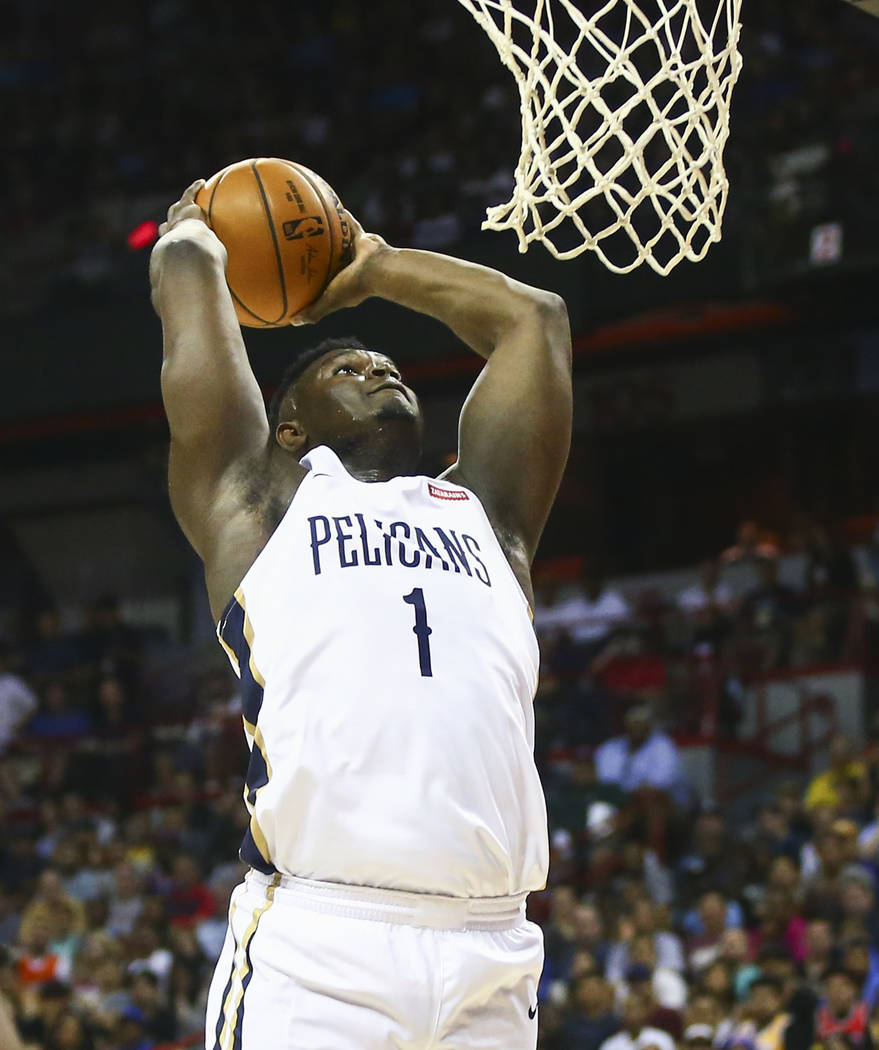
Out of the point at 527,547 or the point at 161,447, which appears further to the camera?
the point at 161,447

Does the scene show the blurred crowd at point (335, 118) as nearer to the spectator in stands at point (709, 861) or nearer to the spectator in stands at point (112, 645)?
the spectator in stands at point (112, 645)

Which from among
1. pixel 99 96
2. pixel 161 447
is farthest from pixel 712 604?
pixel 99 96

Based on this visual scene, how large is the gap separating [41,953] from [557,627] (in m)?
4.70

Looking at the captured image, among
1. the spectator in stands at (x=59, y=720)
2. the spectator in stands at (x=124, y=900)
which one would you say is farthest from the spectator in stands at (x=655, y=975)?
the spectator in stands at (x=59, y=720)

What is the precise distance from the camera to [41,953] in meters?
9.38

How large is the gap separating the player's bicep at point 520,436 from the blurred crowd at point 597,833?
13.8ft

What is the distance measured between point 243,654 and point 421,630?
30 cm

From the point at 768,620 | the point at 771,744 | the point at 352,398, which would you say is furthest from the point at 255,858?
the point at 768,620

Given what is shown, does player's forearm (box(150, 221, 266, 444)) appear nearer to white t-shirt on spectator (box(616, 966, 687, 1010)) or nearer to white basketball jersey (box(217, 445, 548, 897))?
white basketball jersey (box(217, 445, 548, 897))

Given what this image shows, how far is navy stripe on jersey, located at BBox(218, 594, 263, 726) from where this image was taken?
8.91ft

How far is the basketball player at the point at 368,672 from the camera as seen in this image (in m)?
2.56

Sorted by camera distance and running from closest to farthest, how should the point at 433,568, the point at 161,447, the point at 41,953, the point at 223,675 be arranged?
1. the point at 433,568
2. the point at 41,953
3. the point at 223,675
4. the point at 161,447

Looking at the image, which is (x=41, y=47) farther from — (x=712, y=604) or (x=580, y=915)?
(x=580, y=915)

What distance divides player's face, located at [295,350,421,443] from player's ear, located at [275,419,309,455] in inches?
0.6
